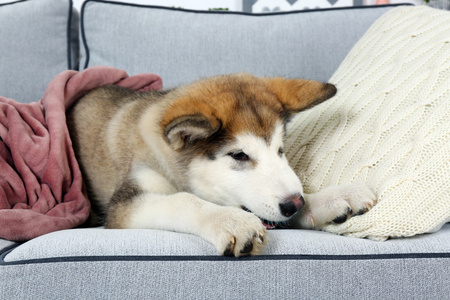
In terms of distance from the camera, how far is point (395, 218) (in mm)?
1106

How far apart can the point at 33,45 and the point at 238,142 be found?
1589 millimetres

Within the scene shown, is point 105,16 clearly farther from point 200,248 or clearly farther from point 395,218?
point 395,218

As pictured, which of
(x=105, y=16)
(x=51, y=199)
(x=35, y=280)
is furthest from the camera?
(x=105, y=16)

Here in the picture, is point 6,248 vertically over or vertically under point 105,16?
under

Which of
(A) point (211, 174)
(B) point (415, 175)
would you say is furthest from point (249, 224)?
(B) point (415, 175)

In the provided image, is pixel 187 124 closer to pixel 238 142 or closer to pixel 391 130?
pixel 238 142

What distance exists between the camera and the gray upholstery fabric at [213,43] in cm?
239

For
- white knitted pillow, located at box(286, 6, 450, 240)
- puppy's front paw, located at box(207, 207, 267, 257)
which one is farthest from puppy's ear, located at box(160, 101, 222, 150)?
white knitted pillow, located at box(286, 6, 450, 240)

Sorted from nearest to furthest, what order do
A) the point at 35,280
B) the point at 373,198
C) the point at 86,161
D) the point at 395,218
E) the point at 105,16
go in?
1. the point at 35,280
2. the point at 395,218
3. the point at 373,198
4. the point at 86,161
5. the point at 105,16

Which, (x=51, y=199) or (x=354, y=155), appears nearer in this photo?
(x=354, y=155)

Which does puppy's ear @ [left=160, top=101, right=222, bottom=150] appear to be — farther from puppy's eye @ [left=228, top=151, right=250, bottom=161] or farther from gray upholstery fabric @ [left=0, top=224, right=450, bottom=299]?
gray upholstery fabric @ [left=0, top=224, right=450, bottom=299]

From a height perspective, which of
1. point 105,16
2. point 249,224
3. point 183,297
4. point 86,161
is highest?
point 105,16

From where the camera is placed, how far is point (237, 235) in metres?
1.04

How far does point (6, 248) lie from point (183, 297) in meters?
0.55
